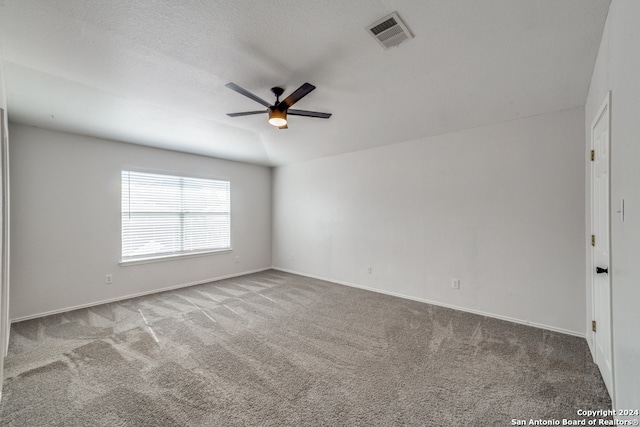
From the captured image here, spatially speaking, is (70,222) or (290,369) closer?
(290,369)

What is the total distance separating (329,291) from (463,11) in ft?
13.1

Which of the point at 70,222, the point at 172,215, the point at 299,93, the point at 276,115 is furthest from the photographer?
the point at 172,215

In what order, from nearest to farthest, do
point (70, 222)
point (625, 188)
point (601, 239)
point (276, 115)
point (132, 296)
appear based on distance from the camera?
point (625, 188) → point (601, 239) → point (276, 115) → point (70, 222) → point (132, 296)

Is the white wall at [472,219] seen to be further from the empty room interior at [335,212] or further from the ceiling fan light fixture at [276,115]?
the ceiling fan light fixture at [276,115]

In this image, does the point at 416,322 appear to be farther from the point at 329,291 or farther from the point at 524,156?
the point at 524,156

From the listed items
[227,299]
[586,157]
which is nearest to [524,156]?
[586,157]

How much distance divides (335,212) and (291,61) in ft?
10.4

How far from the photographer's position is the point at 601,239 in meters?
2.21

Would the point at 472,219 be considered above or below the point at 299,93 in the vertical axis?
below

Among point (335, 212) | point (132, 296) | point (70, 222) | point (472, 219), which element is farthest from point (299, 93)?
point (132, 296)

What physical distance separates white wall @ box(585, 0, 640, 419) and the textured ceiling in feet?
1.55

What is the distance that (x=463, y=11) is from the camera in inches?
72.7

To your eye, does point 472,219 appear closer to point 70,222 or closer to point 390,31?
point 390,31

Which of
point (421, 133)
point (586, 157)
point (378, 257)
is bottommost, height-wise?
point (378, 257)
